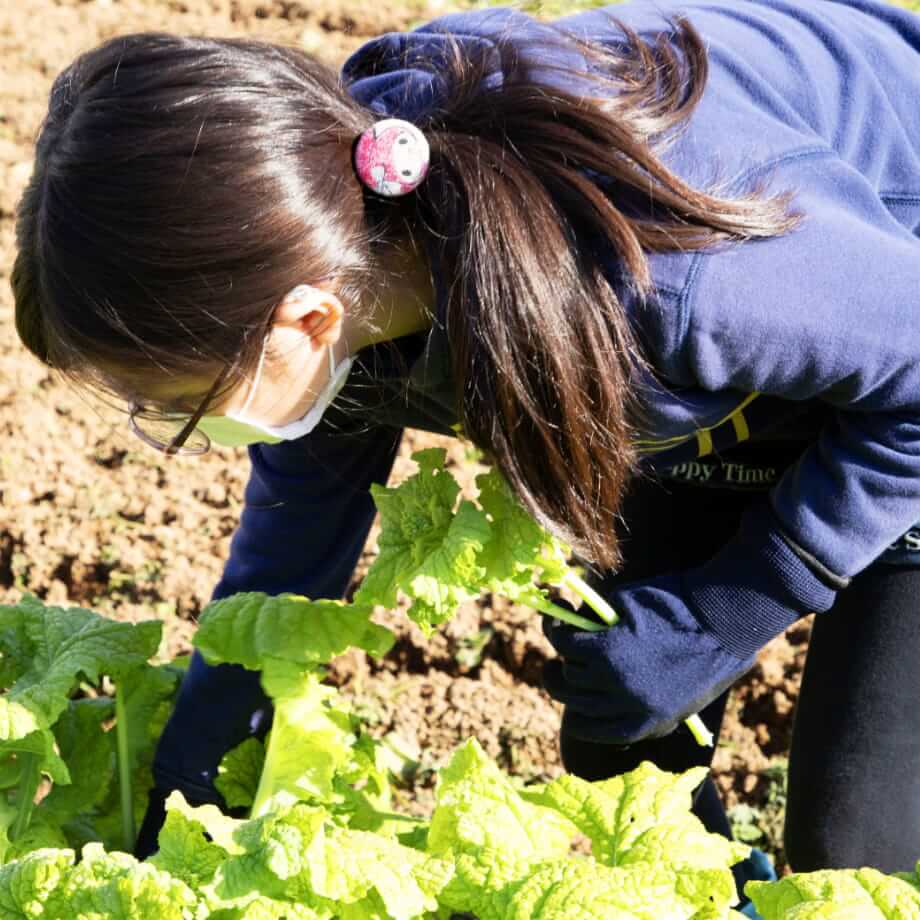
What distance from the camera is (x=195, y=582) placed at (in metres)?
2.90

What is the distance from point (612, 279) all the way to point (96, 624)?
0.97 meters

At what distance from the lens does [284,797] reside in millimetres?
1736

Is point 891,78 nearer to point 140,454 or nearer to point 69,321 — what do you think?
point 69,321

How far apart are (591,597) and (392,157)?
60 centimetres

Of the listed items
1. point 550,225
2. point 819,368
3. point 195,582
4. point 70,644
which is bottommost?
point 195,582

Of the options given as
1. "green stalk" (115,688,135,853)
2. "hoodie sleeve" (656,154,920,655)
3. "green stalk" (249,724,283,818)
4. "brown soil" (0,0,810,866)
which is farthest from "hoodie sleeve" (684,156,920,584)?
"brown soil" (0,0,810,866)

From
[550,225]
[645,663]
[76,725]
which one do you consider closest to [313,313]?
[550,225]

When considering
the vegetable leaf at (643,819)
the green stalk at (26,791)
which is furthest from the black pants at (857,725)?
the green stalk at (26,791)

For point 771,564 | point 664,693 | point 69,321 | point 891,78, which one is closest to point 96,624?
point 69,321

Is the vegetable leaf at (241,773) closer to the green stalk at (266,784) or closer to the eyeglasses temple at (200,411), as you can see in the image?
the green stalk at (266,784)

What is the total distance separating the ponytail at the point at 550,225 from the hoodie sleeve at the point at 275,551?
0.47 m

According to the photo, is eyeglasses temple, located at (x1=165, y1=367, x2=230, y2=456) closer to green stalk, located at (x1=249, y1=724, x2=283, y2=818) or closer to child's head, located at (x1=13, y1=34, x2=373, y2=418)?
child's head, located at (x1=13, y1=34, x2=373, y2=418)

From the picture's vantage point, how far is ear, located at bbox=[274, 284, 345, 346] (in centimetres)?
143

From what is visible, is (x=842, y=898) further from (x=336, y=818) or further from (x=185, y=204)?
(x=185, y=204)
